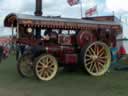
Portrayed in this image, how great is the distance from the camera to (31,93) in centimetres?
1238

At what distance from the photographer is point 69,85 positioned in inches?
542

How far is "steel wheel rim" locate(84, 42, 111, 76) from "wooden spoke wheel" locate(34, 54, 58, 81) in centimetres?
139

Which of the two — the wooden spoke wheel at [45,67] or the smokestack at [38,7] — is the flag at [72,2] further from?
the wooden spoke wheel at [45,67]

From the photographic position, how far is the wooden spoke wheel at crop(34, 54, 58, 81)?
1516cm

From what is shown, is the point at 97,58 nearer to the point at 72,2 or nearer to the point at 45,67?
the point at 45,67

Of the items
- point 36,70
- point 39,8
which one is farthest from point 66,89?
point 39,8

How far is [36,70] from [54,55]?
1.39 metres

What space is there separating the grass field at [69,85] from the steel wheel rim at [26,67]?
34cm

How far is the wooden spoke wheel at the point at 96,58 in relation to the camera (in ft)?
53.4

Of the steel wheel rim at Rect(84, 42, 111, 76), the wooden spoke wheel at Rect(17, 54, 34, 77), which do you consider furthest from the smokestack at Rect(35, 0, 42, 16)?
the steel wheel rim at Rect(84, 42, 111, 76)

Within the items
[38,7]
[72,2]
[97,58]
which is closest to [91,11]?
[72,2]

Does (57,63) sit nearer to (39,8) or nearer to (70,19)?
(70,19)

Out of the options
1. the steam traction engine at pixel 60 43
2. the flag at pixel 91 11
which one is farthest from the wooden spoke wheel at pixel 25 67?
the flag at pixel 91 11

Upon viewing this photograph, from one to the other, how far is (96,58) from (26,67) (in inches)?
114
